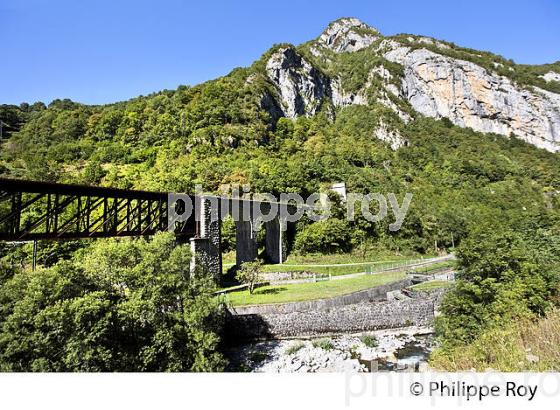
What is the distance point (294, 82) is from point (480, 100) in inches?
1795

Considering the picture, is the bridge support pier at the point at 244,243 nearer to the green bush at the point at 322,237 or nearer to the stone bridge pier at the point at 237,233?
the stone bridge pier at the point at 237,233

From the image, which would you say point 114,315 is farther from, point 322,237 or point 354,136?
point 354,136

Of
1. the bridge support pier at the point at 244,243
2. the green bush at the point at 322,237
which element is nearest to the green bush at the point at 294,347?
the bridge support pier at the point at 244,243

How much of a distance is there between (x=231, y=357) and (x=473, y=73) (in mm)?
93693

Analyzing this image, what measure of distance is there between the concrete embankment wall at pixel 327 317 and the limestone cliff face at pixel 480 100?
7657cm

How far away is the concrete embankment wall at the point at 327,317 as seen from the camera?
14.4m

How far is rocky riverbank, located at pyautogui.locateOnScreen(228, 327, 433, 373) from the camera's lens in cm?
1180

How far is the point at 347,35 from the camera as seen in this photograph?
113875 mm

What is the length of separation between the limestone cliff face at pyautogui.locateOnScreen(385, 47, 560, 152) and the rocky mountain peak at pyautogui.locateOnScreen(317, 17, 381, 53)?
29.6 m

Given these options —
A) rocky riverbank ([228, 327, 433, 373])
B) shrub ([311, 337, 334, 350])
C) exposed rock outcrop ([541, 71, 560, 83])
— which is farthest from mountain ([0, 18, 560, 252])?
shrub ([311, 337, 334, 350])

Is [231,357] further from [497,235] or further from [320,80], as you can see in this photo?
[320,80]

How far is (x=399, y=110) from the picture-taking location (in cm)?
7769

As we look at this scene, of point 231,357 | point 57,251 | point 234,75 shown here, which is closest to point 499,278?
point 231,357

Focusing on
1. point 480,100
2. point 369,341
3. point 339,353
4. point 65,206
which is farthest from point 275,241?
point 480,100
